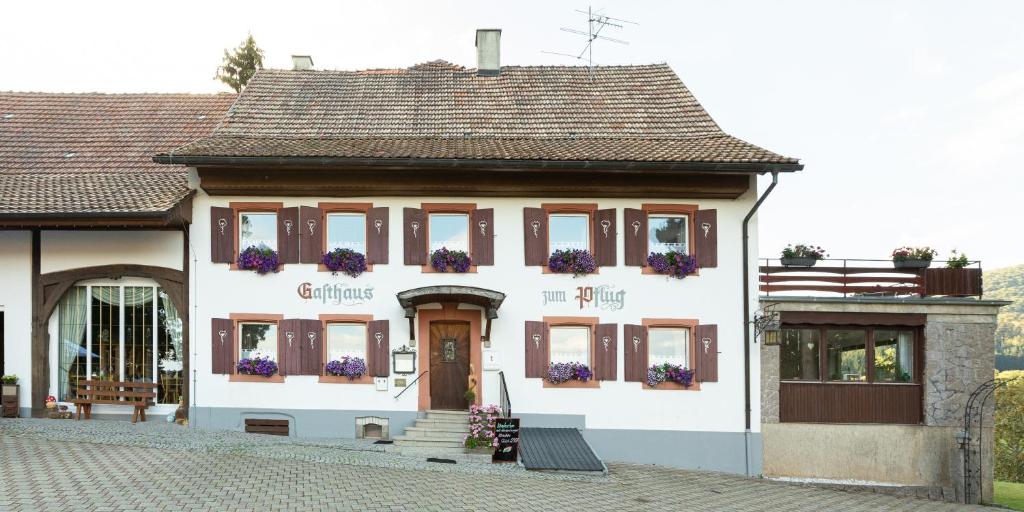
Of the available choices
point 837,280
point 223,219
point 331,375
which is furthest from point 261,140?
point 837,280

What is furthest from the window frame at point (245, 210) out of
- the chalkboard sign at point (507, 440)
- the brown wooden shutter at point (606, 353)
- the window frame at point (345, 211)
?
the brown wooden shutter at point (606, 353)

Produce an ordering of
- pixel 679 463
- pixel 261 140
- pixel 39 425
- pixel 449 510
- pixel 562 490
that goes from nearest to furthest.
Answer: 1. pixel 449 510
2. pixel 562 490
3. pixel 39 425
4. pixel 679 463
5. pixel 261 140

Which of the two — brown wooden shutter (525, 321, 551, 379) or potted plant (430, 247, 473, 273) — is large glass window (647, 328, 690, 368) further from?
potted plant (430, 247, 473, 273)

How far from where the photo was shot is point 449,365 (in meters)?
13.7

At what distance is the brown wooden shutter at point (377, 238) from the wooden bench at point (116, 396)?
497 cm

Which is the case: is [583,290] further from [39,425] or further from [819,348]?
[39,425]

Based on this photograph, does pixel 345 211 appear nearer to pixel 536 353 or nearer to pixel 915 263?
pixel 536 353

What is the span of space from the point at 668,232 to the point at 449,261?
4380 mm

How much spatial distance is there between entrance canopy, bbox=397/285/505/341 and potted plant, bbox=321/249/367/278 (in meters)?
1.06

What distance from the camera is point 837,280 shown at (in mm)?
13953

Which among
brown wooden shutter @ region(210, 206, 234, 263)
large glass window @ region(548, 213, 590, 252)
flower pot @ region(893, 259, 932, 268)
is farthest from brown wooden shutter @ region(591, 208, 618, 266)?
brown wooden shutter @ region(210, 206, 234, 263)

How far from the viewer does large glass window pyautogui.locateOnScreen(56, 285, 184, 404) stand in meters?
13.6

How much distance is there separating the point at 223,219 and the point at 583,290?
281 inches

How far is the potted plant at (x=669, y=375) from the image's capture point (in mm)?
13227
